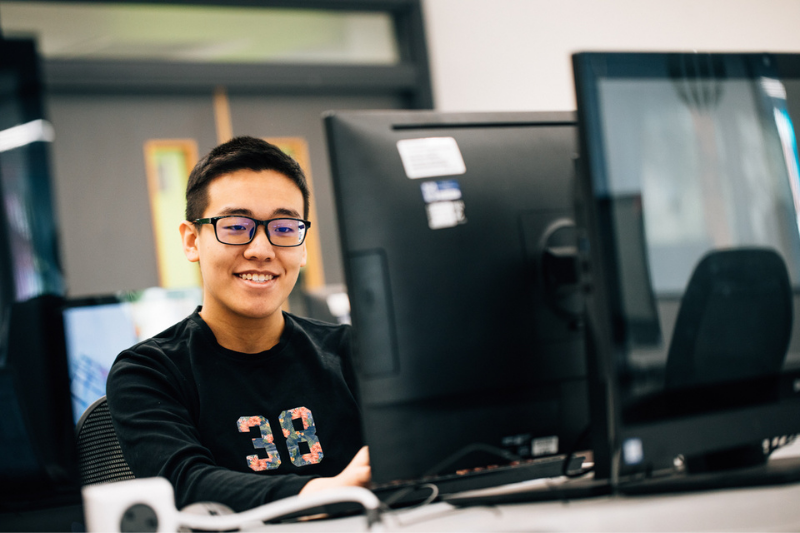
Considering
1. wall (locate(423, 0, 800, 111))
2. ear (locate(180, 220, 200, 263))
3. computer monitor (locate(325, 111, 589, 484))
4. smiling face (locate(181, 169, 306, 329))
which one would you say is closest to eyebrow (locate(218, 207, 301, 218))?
smiling face (locate(181, 169, 306, 329))

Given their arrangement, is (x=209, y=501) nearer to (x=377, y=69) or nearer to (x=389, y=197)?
(x=389, y=197)

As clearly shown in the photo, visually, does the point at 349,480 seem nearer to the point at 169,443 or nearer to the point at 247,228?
the point at 169,443

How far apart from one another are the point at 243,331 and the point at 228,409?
164 mm

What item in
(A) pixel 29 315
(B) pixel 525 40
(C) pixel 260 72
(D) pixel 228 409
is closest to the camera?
(A) pixel 29 315

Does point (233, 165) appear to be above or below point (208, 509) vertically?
above

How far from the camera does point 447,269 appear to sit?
2.81 feet

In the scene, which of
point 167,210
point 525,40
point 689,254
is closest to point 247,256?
point 689,254

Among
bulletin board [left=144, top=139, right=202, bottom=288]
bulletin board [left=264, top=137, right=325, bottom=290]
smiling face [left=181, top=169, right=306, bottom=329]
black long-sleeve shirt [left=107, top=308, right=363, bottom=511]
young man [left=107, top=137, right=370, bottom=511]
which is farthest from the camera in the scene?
bulletin board [left=264, top=137, right=325, bottom=290]

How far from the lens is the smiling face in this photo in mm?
1189

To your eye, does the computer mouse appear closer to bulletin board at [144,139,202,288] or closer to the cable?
the cable

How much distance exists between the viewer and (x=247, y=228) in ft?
3.88

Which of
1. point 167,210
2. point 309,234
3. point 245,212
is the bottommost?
point 245,212

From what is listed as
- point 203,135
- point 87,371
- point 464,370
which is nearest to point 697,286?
point 464,370

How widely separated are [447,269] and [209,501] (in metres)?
0.38
